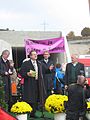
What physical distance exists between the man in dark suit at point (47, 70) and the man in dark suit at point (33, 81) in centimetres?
23

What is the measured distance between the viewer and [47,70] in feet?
34.6

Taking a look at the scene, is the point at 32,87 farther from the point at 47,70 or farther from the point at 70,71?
the point at 70,71

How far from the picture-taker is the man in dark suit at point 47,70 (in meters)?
10.6

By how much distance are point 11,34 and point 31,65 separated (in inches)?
759

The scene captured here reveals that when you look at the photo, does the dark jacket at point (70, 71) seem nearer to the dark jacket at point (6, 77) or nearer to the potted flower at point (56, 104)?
the dark jacket at point (6, 77)

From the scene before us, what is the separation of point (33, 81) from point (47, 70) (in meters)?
0.41

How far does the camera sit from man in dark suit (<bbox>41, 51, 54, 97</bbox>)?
34.6ft

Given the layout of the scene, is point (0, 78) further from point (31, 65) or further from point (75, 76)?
point (75, 76)

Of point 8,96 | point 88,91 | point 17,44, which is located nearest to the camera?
point 88,91

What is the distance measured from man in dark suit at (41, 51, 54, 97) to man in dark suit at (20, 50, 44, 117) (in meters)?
0.23

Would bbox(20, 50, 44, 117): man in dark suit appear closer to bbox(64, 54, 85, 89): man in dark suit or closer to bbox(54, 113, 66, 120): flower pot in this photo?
bbox(64, 54, 85, 89): man in dark suit

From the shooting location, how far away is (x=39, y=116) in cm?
1059

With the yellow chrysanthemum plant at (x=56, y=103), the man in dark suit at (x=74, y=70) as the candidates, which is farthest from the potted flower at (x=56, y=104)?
the man in dark suit at (x=74, y=70)

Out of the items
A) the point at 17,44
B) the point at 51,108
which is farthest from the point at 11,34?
the point at 51,108
